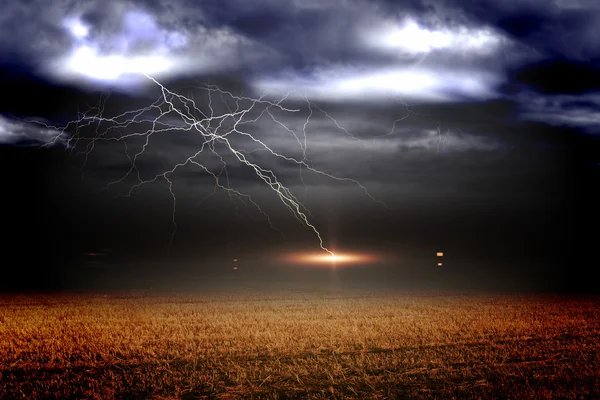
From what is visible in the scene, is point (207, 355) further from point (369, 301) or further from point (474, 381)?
point (369, 301)

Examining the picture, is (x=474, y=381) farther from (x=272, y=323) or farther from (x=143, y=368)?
(x=272, y=323)

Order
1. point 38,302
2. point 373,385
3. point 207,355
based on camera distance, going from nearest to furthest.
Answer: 1. point 373,385
2. point 207,355
3. point 38,302

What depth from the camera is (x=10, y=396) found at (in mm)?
8742

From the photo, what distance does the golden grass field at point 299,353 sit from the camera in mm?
9227

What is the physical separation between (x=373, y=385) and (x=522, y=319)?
38.1 feet

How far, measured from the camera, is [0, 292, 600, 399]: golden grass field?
9227 millimetres

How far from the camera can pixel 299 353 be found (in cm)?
1237

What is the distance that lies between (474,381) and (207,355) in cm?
589

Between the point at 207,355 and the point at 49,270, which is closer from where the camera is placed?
the point at 207,355

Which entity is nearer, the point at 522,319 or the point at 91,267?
the point at 522,319

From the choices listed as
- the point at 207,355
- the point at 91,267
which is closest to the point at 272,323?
the point at 207,355

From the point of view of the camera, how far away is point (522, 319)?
18.9 metres

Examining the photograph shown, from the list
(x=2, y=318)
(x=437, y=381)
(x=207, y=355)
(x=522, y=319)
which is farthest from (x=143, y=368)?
(x=522, y=319)

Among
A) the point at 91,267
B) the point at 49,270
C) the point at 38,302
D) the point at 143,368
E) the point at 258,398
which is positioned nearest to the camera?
the point at 258,398
